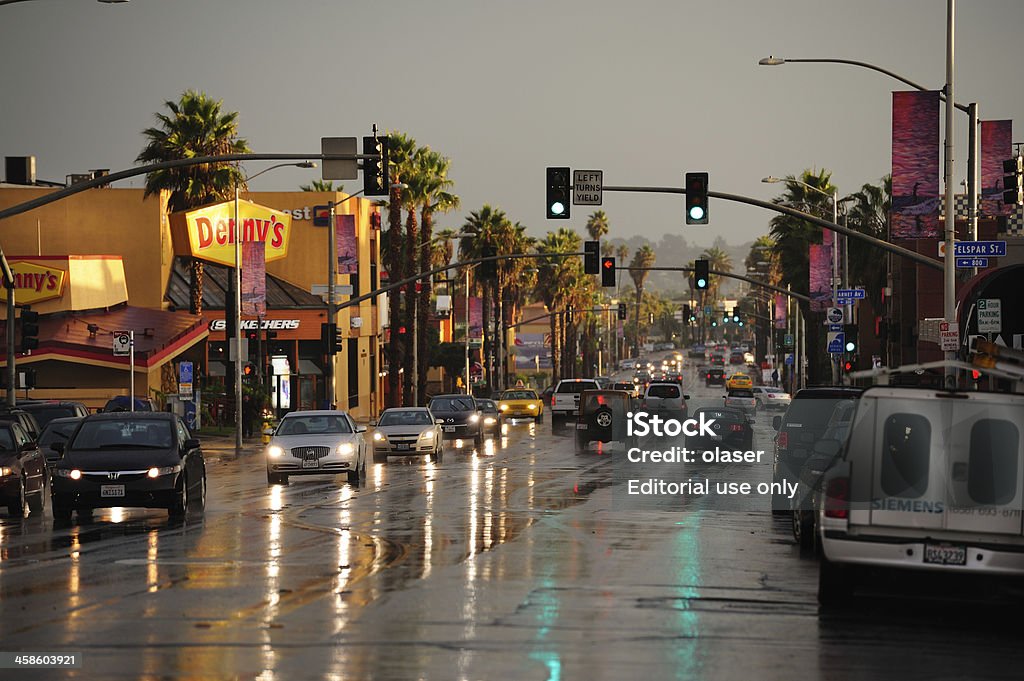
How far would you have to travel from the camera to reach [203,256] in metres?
63.9

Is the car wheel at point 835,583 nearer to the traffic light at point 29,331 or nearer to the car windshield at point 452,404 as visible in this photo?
the traffic light at point 29,331

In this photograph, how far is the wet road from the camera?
10.8 meters

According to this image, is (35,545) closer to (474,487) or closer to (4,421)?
(4,421)

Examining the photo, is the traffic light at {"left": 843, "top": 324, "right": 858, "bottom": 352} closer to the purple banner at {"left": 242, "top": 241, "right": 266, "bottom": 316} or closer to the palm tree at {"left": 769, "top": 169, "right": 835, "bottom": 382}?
the purple banner at {"left": 242, "top": 241, "right": 266, "bottom": 316}

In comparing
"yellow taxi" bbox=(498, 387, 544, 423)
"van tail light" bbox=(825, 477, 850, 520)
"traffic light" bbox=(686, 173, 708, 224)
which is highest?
"traffic light" bbox=(686, 173, 708, 224)

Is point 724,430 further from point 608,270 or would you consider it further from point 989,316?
point 608,270

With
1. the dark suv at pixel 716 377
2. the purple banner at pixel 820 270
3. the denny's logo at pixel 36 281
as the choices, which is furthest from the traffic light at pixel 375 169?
the dark suv at pixel 716 377

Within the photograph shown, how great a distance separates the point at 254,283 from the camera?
51.6 m

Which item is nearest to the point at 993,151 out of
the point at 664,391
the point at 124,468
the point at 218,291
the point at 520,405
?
the point at 664,391

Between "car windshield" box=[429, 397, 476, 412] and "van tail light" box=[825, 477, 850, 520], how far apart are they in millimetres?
39036

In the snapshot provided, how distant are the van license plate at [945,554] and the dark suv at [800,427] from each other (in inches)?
367

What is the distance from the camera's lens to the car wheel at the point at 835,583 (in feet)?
44.4

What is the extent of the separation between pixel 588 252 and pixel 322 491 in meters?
22.1

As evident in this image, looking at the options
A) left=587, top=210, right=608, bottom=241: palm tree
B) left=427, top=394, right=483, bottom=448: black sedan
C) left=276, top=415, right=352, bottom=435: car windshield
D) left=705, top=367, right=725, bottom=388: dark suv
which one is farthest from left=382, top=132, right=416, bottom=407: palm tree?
left=587, top=210, right=608, bottom=241: palm tree
